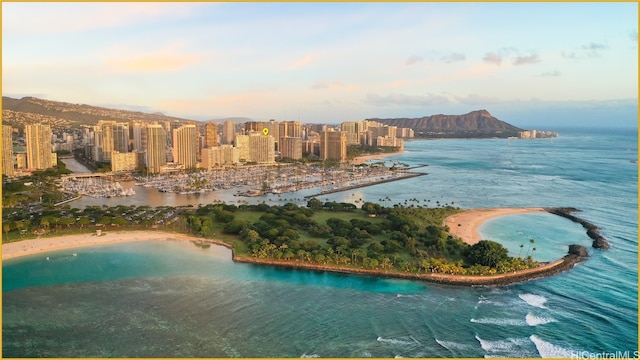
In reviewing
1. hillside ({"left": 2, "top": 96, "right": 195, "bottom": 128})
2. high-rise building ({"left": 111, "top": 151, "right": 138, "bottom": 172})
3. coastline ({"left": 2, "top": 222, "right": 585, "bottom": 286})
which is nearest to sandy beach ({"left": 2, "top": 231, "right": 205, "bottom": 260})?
coastline ({"left": 2, "top": 222, "right": 585, "bottom": 286})

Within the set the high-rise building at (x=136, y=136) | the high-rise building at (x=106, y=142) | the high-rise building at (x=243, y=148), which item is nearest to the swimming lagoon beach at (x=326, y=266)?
the high-rise building at (x=106, y=142)

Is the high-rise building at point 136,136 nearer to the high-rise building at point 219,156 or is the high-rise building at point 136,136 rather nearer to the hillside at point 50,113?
the high-rise building at point 219,156

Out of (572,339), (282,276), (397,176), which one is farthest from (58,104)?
(572,339)

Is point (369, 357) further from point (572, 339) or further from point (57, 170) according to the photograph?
point (57, 170)

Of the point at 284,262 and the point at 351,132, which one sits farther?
the point at 351,132

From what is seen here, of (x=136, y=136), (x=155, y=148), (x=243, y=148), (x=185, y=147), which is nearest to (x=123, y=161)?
(x=155, y=148)

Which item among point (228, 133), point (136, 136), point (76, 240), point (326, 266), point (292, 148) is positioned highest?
point (228, 133)

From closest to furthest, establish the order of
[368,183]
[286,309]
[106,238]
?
1. [286,309]
2. [106,238]
3. [368,183]

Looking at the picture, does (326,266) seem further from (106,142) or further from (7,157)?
(106,142)

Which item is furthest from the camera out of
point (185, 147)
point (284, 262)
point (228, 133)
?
point (228, 133)
